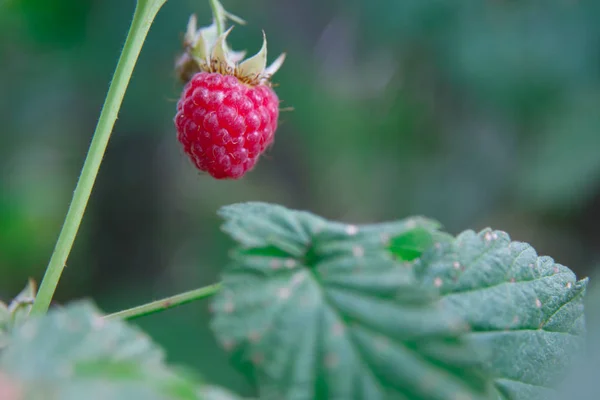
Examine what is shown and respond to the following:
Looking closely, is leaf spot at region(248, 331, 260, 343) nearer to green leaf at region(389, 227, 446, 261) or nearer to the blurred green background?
green leaf at region(389, 227, 446, 261)

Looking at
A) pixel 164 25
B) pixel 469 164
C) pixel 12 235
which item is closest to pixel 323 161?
pixel 469 164

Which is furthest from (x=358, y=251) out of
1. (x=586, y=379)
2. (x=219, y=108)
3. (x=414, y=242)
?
(x=219, y=108)

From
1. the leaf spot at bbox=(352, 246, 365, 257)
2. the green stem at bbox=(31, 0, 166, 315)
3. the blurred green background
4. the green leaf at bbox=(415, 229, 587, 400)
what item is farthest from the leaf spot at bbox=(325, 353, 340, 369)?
the blurred green background

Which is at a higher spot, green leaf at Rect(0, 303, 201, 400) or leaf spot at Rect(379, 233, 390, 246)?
leaf spot at Rect(379, 233, 390, 246)

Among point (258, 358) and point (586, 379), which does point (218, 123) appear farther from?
point (586, 379)

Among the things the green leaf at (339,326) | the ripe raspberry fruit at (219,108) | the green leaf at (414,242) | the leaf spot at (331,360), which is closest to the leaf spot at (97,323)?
the green leaf at (339,326)

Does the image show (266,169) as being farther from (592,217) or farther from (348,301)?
(348,301)

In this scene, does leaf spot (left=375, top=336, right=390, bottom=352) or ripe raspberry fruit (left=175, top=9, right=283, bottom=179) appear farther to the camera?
ripe raspberry fruit (left=175, top=9, right=283, bottom=179)
